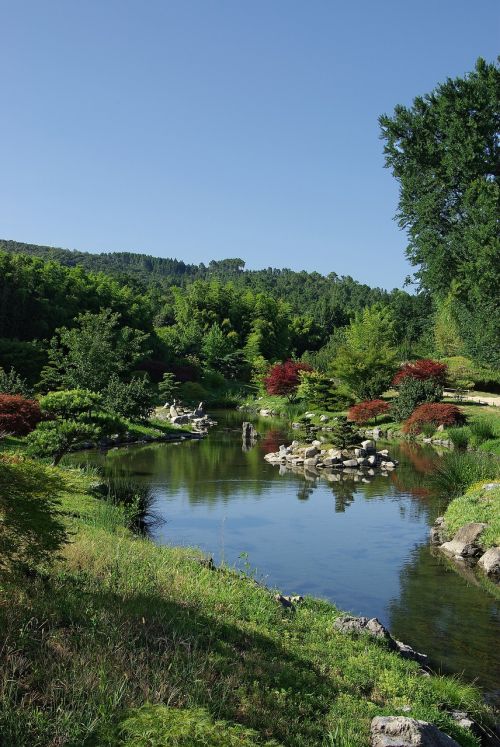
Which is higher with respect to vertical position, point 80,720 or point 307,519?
point 80,720

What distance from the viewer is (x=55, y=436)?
1341 centimetres

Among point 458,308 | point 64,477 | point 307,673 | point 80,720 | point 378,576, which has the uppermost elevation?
point 458,308

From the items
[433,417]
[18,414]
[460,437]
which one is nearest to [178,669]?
[18,414]

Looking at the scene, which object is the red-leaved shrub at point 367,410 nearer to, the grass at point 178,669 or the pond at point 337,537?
the pond at point 337,537

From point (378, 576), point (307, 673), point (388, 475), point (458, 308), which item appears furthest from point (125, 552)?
point (458, 308)

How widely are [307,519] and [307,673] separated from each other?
8.48 meters

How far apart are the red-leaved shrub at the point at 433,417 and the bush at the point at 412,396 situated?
5.76 ft

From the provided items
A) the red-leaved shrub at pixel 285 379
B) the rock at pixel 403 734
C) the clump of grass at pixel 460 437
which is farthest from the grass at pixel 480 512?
the red-leaved shrub at pixel 285 379

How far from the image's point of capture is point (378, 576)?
385 inches

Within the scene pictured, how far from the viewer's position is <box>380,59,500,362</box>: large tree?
18391 millimetres

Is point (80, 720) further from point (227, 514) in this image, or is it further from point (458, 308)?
point (458, 308)

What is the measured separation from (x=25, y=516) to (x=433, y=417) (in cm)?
2387

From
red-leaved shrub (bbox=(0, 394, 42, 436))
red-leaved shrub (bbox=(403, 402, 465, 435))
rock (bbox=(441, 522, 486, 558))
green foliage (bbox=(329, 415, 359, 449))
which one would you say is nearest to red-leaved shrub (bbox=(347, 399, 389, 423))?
red-leaved shrub (bbox=(403, 402, 465, 435))

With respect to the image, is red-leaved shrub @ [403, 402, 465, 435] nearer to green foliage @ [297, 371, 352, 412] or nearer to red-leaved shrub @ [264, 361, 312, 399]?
green foliage @ [297, 371, 352, 412]
